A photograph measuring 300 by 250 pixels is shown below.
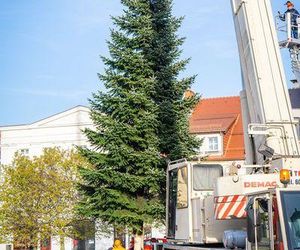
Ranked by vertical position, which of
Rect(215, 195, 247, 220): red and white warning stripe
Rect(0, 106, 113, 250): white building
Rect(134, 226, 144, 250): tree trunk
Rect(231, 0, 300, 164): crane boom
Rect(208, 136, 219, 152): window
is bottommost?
Rect(134, 226, 144, 250): tree trunk

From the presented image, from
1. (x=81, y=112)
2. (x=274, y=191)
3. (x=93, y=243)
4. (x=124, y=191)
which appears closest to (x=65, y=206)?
(x=93, y=243)

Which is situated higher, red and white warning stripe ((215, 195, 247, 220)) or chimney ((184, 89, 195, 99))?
chimney ((184, 89, 195, 99))

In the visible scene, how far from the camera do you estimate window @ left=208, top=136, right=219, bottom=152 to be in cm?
3662

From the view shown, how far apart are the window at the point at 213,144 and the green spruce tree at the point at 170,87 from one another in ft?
56.9

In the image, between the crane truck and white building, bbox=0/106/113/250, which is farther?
white building, bbox=0/106/113/250

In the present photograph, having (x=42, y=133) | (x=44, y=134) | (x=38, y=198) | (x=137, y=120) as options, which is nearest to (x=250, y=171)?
(x=137, y=120)

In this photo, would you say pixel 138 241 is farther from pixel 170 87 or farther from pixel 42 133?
pixel 42 133

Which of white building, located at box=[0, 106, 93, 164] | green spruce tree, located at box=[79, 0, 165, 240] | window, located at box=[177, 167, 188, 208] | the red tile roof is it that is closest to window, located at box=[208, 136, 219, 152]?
the red tile roof

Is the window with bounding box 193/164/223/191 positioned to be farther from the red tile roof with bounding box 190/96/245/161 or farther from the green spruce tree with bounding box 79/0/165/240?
the red tile roof with bounding box 190/96/245/161

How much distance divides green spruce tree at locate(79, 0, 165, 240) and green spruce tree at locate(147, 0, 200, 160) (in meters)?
0.33

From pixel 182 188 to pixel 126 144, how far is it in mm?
8505

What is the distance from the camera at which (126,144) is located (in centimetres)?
1838

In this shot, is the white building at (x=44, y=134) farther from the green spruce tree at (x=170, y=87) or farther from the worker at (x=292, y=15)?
the worker at (x=292, y=15)

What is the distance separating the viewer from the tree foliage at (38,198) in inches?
1236
